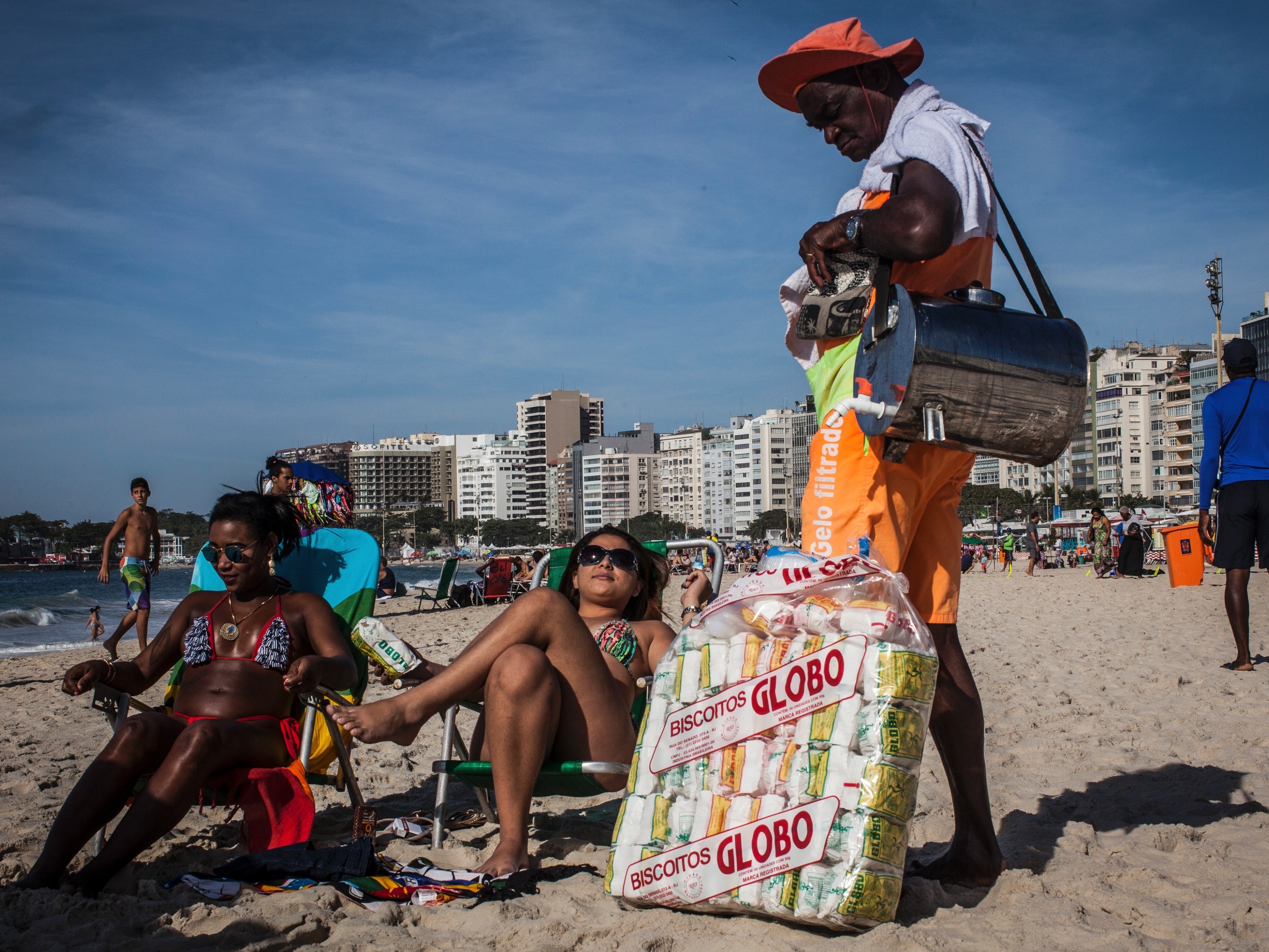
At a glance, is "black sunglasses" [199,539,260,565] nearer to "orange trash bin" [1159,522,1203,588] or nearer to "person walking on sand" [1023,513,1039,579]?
"orange trash bin" [1159,522,1203,588]

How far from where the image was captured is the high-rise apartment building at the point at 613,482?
5861 inches

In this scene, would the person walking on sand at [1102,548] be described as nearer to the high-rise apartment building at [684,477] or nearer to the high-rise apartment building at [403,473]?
the high-rise apartment building at [684,477]

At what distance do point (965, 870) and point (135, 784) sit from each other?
208 centimetres

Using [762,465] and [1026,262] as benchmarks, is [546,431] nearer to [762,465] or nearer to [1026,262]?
[762,465]

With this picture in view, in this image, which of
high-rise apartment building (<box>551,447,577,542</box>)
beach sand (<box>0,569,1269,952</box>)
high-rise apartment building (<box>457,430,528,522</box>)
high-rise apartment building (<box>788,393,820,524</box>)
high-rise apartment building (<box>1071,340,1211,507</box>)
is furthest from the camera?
high-rise apartment building (<box>457,430,528,522</box>)

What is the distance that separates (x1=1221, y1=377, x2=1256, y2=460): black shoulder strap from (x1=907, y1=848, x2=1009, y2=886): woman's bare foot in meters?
3.57

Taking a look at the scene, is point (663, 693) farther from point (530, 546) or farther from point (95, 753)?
point (530, 546)

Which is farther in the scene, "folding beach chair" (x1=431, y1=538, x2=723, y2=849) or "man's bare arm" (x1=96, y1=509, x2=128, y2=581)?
"man's bare arm" (x1=96, y1=509, x2=128, y2=581)

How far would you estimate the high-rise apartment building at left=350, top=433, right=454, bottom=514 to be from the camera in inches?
6599

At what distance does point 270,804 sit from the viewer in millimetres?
2623

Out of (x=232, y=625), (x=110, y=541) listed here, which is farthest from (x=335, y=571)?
(x=110, y=541)

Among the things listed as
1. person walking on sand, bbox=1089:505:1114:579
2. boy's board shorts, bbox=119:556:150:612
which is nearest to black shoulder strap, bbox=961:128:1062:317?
boy's board shorts, bbox=119:556:150:612

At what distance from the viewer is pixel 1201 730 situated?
3.80 meters

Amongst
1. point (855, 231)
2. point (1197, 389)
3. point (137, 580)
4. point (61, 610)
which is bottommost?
point (61, 610)
